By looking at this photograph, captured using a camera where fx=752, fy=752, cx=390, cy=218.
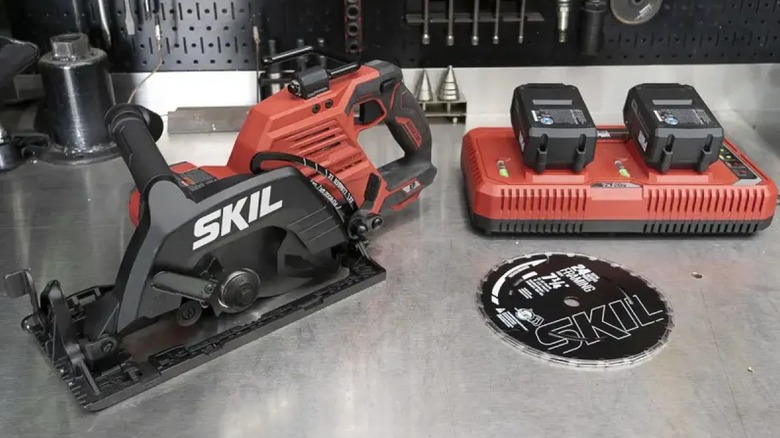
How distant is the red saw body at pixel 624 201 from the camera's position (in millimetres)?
1098

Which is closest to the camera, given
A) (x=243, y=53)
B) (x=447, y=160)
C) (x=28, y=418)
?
(x=28, y=418)

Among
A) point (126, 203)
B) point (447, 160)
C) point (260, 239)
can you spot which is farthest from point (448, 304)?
point (126, 203)

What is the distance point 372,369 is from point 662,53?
0.98 metres

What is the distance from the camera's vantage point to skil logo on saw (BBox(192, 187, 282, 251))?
2.69 ft

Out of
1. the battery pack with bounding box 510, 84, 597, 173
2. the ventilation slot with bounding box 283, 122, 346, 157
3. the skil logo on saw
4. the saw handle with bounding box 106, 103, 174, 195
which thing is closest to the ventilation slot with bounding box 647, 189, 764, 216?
the battery pack with bounding box 510, 84, 597, 173

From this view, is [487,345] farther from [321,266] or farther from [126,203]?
[126,203]

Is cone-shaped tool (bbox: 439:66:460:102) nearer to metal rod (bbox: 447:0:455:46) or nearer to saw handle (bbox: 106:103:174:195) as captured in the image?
metal rod (bbox: 447:0:455:46)

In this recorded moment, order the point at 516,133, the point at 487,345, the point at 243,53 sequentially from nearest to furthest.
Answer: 1. the point at 487,345
2. the point at 516,133
3. the point at 243,53

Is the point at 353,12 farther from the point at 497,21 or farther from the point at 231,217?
the point at 231,217

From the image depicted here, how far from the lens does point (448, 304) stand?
3.24ft

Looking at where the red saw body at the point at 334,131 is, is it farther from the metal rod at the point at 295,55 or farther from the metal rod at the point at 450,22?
the metal rod at the point at 450,22

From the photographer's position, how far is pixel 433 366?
0.88 meters

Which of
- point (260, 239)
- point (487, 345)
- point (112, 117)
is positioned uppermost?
point (112, 117)

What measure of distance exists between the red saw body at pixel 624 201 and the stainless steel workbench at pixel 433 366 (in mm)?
28
